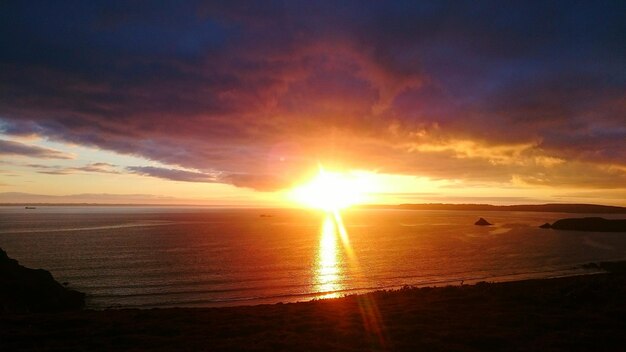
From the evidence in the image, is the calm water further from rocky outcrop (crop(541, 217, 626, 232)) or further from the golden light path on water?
rocky outcrop (crop(541, 217, 626, 232))

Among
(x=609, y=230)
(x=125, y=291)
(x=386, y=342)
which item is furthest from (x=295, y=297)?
(x=609, y=230)

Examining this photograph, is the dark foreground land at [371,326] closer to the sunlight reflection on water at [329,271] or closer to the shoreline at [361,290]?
the shoreline at [361,290]

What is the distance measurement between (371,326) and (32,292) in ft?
102

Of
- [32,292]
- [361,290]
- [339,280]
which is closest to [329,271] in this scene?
[339,280]

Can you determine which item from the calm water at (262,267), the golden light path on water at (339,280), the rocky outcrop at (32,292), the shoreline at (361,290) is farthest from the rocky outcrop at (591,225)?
the rocky outcrop at (32,292)

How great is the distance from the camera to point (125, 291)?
4275 cm

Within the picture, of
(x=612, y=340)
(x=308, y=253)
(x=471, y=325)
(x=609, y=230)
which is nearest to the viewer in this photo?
(x=612, y=340)

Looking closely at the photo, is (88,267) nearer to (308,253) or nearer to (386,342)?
(308,253)

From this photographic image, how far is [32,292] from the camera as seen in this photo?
1352 inches

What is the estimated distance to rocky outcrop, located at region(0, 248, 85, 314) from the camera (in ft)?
106

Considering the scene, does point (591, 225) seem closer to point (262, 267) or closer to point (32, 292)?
point (262, 267)

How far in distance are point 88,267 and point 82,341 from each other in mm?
48029

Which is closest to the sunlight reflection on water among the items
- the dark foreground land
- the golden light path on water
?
the golden light path on water

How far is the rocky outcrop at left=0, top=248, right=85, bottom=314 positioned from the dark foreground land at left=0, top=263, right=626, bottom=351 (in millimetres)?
15488
